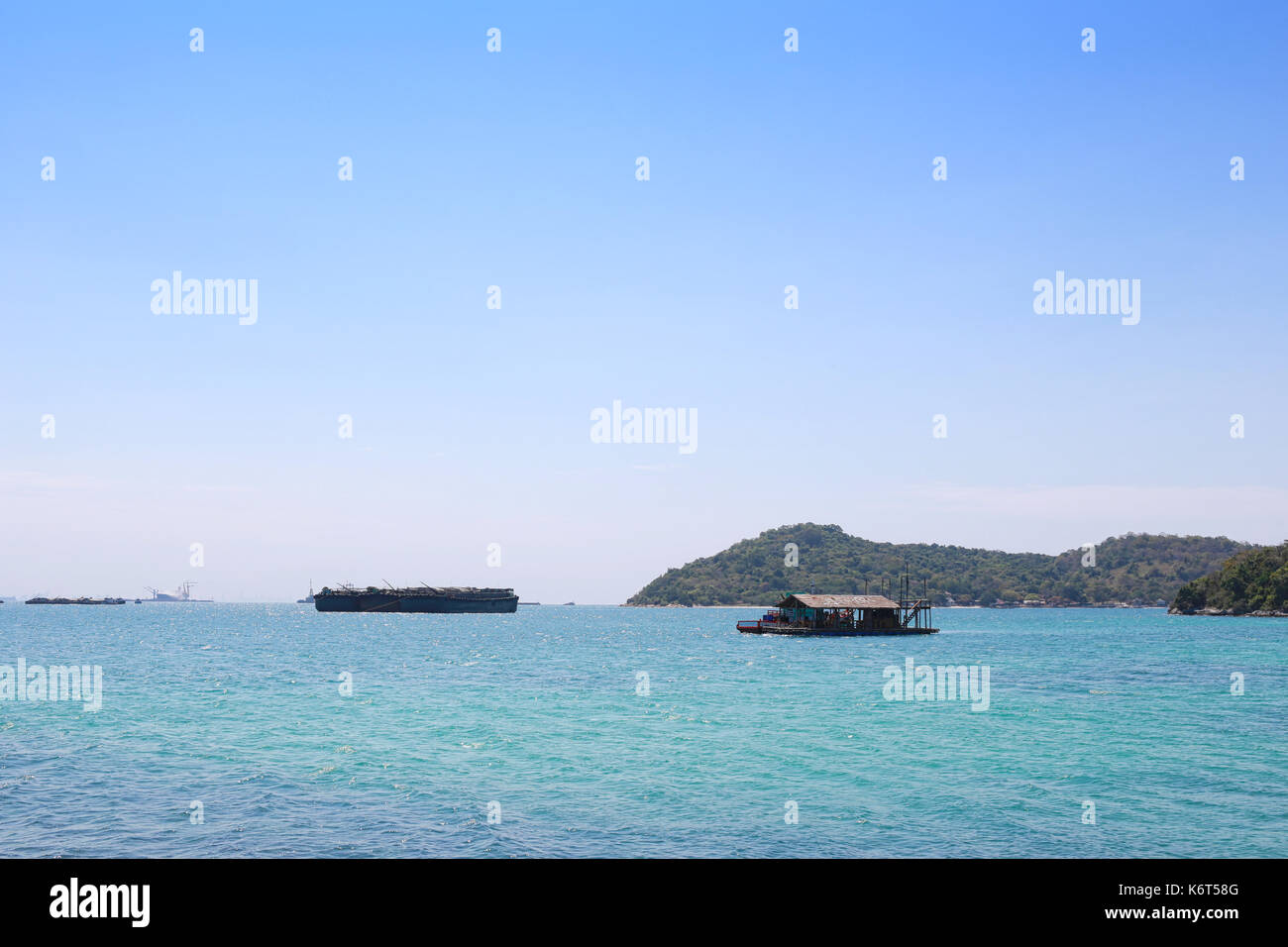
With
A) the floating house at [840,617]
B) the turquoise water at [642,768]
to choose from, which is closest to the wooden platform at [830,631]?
the floating house at [840,617]

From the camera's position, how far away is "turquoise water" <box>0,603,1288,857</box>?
82.7ft

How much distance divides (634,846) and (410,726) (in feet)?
81.9

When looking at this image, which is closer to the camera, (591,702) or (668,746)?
(668,746)

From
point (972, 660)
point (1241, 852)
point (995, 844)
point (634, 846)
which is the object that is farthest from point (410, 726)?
point (972, 660)

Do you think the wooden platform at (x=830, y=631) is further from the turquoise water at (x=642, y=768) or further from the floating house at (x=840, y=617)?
the turquoise water at (x=642, y=768)

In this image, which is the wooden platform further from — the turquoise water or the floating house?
the turquoise water

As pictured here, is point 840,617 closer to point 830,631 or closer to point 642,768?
point 830,631

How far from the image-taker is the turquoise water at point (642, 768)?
25203mm

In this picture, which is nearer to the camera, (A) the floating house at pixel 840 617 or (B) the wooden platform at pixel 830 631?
(B) the wooden platform at pixel 830 631

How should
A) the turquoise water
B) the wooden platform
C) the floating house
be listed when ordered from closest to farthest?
the turquoise water < the wooden platform < the floating house

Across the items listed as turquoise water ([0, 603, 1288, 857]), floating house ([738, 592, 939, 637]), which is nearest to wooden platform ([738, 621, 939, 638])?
floating house ([738, 592, 939, 637])

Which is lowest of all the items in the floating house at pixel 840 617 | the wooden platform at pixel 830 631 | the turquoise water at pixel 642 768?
the wooden platform at pixel 830 631
